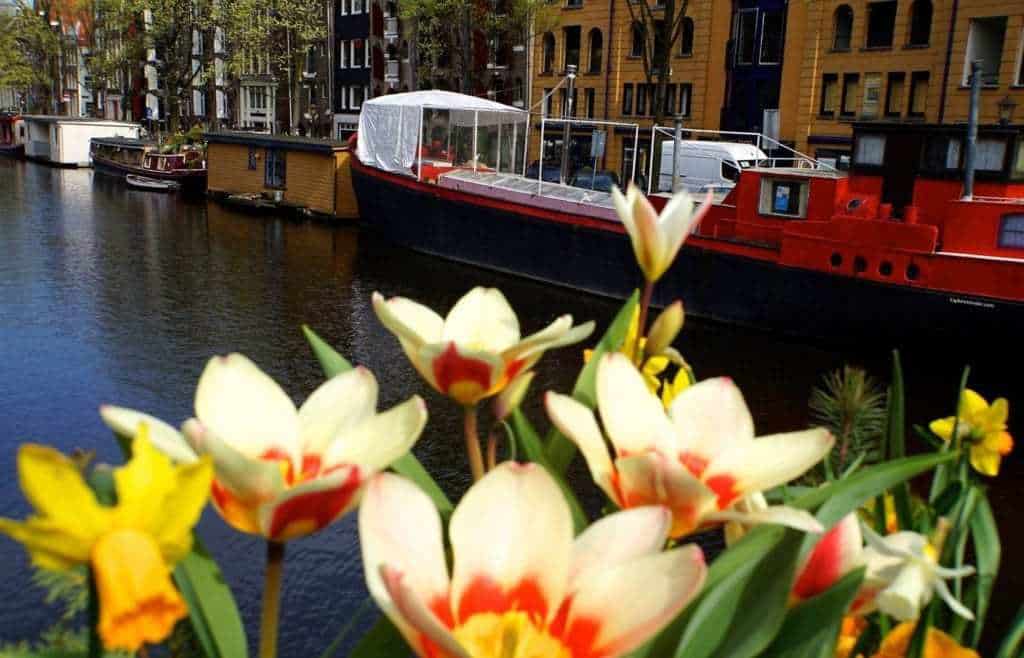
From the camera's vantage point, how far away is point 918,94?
93.1 feet

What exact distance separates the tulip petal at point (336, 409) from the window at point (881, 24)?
1224 inches

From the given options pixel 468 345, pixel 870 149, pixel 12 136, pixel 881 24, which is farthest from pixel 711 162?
pixel 12 136

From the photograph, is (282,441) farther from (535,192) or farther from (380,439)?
(535,192)

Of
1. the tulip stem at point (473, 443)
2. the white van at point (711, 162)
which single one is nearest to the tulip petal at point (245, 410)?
the tulip stem at point (473, 443)

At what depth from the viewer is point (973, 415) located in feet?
5.60

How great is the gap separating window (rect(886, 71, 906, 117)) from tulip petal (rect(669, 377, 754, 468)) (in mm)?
30580

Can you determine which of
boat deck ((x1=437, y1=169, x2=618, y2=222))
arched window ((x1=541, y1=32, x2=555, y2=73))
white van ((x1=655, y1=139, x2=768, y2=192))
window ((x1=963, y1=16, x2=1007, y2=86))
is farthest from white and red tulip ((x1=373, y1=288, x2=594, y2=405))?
arched window ((x1=541, y1=32, x2=555, y2=73))

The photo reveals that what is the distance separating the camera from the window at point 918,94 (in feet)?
92.2

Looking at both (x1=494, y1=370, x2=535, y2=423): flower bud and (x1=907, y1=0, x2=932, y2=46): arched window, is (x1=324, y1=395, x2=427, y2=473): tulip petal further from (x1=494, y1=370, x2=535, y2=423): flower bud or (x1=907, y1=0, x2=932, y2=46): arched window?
(x1=907, y1=0, x2=932, y2=46): arched window

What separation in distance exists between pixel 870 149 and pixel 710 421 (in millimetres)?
14935

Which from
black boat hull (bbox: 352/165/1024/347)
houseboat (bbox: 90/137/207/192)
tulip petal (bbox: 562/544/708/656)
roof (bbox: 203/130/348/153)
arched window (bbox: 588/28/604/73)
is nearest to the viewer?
tulip petal (bbox: 562/544/708/656)

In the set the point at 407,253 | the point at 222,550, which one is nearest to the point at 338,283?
the point at 407,253

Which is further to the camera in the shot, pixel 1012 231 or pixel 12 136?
pixel 12 136

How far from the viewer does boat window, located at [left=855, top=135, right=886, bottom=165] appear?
579 inches
